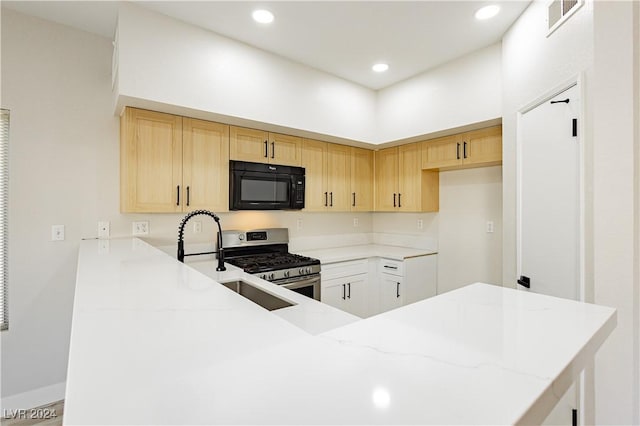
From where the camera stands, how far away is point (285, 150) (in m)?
3.22

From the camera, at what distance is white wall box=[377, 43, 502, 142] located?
2.72 m

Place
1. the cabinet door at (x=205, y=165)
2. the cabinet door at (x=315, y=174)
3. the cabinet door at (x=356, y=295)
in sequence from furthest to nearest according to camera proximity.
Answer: the cabinet door at (x=315, y=174) → the cabinet door at (x=356, y=295) → the cabinet door at (x=205, y=165)

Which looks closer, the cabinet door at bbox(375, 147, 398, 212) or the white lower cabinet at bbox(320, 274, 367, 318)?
the white lower cabinet at bbox(320, 274, 367, 318)

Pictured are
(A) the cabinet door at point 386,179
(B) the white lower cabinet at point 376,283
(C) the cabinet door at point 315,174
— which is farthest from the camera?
(A) the cabinet door at point 386,179

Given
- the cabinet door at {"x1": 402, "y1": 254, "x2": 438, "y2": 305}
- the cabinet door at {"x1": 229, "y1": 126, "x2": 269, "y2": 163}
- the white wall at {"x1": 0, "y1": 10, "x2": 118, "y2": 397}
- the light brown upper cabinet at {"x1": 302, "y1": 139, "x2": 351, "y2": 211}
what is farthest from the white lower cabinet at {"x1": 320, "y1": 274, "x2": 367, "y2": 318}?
the white wall at {"x1": 0, "y1": 10, "x2": 118, "y2": 397}

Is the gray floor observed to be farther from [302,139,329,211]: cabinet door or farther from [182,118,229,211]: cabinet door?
[302,139,329,211]: cabinet door

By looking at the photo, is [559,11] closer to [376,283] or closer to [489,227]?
[489,227]

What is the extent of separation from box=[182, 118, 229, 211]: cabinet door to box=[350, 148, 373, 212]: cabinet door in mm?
1611

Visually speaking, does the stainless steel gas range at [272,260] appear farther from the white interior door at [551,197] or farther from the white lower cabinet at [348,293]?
the white interior door at [551,197]

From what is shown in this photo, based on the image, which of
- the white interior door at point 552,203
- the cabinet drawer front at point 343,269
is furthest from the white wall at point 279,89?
the cabinet drawer front at point 343,269

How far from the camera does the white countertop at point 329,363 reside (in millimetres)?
427

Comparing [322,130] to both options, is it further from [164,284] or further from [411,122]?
[164,284]

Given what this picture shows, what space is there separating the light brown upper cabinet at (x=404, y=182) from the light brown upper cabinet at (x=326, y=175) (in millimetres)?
473

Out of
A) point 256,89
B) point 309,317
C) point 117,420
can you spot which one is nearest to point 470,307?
point 309,317
